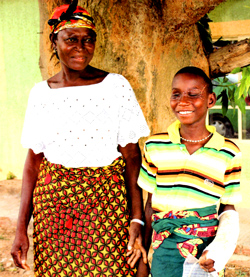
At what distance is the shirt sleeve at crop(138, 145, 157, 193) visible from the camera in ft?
7.01

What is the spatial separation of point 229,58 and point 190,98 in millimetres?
1343

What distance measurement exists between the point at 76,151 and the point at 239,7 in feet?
13.5

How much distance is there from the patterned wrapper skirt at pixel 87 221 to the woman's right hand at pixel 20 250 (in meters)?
0.15

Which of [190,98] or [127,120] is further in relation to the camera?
[127,120]

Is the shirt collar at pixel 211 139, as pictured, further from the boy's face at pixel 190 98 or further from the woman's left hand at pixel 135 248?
the woman's left hand at pixel 135 248

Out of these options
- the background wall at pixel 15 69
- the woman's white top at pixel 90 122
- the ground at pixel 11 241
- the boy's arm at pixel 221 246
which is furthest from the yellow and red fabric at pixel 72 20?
the background wall at pixel 15 69

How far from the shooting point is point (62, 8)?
2.26 metres

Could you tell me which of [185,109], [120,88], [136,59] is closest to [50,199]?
[120,88]

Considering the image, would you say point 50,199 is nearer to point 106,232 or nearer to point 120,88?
point 106,232

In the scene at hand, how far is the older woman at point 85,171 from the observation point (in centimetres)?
216

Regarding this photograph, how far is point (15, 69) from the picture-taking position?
288 inches

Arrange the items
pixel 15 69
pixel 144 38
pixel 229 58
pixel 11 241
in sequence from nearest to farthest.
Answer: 1. pixel 144 38
2. pixel 229 58
3. pixel 11 241
4. pixel 15 69

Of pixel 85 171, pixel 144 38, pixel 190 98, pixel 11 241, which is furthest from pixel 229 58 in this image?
pixel 11 241

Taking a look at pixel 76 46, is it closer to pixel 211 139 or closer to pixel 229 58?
pixel 211 139
